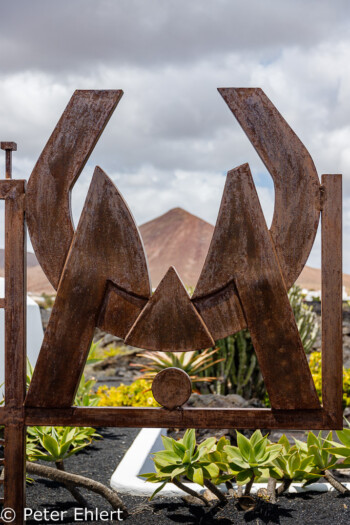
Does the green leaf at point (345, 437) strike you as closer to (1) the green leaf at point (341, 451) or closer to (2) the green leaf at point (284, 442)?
(1) the green leaf at point (341, 451)

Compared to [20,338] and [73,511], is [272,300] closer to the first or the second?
[20,338]

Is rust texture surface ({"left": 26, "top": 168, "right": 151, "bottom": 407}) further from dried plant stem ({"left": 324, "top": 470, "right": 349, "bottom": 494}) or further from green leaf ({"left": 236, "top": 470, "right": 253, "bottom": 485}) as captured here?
dried plant stem ({"left": 324, "top": 470, "right": 349, "bottom": 494})

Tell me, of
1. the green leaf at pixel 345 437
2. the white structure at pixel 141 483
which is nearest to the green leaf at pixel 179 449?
the white structure at pixel 141 483

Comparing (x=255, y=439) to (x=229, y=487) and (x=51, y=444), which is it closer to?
(x=229, y=487)

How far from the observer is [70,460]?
4551 millimetres

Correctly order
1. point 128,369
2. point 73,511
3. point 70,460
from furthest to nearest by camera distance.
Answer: point 128,369
point 70,460
point 73,511

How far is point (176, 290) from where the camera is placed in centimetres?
290

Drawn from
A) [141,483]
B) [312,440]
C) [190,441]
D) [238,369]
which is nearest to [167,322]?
[190,441]

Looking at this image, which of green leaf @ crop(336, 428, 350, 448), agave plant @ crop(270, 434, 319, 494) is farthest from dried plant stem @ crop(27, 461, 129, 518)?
green leaf @ crop(336, 428, 350, 448)

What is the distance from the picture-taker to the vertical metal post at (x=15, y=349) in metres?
2.97

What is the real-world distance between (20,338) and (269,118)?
172 centimetres

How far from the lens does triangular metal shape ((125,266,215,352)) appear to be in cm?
288

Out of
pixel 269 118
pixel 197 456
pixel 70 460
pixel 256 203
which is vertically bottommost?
pixel 70 460

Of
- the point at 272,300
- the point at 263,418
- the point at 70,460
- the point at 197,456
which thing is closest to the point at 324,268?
the point at 272,300
